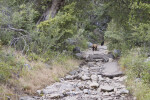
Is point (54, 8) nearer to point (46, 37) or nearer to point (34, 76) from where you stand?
point (46, 37)

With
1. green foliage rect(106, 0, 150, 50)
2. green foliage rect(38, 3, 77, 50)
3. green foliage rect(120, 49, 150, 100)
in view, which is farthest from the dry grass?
green foliage rect(106, 0, 150, 50)

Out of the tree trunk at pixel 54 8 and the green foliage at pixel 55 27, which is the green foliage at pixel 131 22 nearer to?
the green foliage at pixel 55 27

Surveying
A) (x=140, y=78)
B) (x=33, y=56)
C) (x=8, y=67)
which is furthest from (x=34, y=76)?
(x=140, y=78)

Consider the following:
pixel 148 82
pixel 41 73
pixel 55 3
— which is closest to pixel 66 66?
pixel 41 73

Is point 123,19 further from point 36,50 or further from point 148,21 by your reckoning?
point 36,50

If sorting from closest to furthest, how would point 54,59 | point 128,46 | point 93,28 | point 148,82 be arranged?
1. point 148,82
2. point 54,59
3. point 128,46
4. point 93,28

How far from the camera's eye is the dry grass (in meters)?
5.64

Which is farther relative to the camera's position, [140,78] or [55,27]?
[55,27]

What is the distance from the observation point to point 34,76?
666 cm

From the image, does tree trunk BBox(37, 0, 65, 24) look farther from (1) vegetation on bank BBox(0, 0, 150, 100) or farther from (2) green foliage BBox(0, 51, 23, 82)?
(2) green foliage BBox(0, 51, 23, 82)

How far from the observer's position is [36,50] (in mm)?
8750

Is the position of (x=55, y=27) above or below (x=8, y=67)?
above

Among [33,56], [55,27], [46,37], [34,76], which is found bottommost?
[34,76]

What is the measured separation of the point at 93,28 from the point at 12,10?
20045 millimetres
